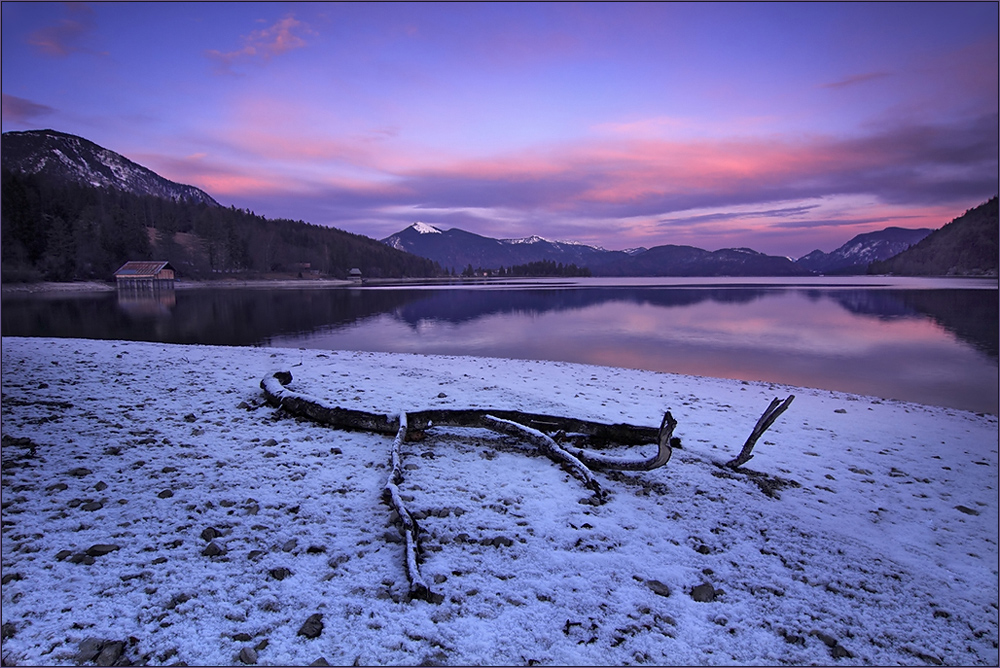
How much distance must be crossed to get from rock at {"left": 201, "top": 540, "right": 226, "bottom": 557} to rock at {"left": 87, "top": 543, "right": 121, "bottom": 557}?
0.83 meters

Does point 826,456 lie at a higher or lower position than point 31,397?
lower

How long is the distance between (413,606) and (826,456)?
7.95m

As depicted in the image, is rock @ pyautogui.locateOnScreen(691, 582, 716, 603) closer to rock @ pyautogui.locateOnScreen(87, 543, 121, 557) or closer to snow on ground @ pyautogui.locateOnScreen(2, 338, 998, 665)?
snow on ground @ pyautogui.locateOnScreen(2, 338, 998, 665)

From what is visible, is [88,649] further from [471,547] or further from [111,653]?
[471,547]

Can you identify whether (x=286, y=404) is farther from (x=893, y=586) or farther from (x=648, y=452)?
(x=893, y=586)

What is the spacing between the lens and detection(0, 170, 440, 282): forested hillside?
81562mm

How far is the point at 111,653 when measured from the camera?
118 inches

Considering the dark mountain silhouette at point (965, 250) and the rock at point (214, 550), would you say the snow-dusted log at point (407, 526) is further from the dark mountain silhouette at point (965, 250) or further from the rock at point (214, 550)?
the dark mountain silhouette at point (965, 250)

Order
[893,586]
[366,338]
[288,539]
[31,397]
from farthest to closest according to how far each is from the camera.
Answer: [366,338] → [31,397] → [288,539] → [893,586]

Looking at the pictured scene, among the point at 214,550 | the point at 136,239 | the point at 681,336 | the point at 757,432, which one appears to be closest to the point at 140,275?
the point at 136,239

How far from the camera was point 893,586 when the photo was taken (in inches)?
165

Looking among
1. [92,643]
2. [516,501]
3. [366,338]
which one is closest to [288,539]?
[92,643]

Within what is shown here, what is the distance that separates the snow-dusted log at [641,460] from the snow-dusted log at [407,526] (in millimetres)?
2691

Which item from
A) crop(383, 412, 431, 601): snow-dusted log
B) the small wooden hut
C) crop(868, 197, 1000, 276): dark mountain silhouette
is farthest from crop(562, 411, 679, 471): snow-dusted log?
crop(868, 197, 1000, 276): dark mountain silhouette
